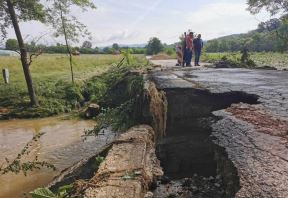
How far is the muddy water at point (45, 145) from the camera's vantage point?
26.1 feet

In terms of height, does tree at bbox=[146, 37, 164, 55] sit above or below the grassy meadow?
above

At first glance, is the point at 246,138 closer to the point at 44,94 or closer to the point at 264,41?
the point at 44,94

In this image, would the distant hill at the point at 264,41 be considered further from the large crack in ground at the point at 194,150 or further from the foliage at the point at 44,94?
the large crack in ground at the point at 194,150

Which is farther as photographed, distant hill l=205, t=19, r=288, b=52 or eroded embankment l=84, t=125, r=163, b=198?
distant hill l=205, t=19, r=288, b=52

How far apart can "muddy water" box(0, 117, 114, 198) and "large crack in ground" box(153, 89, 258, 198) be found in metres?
2.15

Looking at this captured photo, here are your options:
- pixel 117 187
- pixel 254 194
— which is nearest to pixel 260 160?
pixel 254 194

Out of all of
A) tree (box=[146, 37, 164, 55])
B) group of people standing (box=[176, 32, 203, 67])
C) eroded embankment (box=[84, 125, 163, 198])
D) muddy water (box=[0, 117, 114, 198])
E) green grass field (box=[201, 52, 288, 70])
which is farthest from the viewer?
tree (box=[146, 37, 164, 55])

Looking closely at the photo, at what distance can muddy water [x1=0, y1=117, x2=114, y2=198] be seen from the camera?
796 cm

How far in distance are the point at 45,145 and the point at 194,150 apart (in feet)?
17.0

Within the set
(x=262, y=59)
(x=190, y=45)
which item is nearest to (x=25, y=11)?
(x=190, y=45)

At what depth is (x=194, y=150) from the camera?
7.32 meters

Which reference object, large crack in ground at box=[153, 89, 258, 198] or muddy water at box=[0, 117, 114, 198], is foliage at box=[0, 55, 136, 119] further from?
large crack in ground at box=[153, 89, 258, 198]

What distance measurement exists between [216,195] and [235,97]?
12.8 ft

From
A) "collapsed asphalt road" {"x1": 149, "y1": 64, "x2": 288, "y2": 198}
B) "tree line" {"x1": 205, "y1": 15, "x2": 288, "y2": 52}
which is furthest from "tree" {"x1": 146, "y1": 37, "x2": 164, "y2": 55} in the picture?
"collapsed asphalt road" {"x1": 149, "y1": 64, "x2": 288, "y2": 198}
